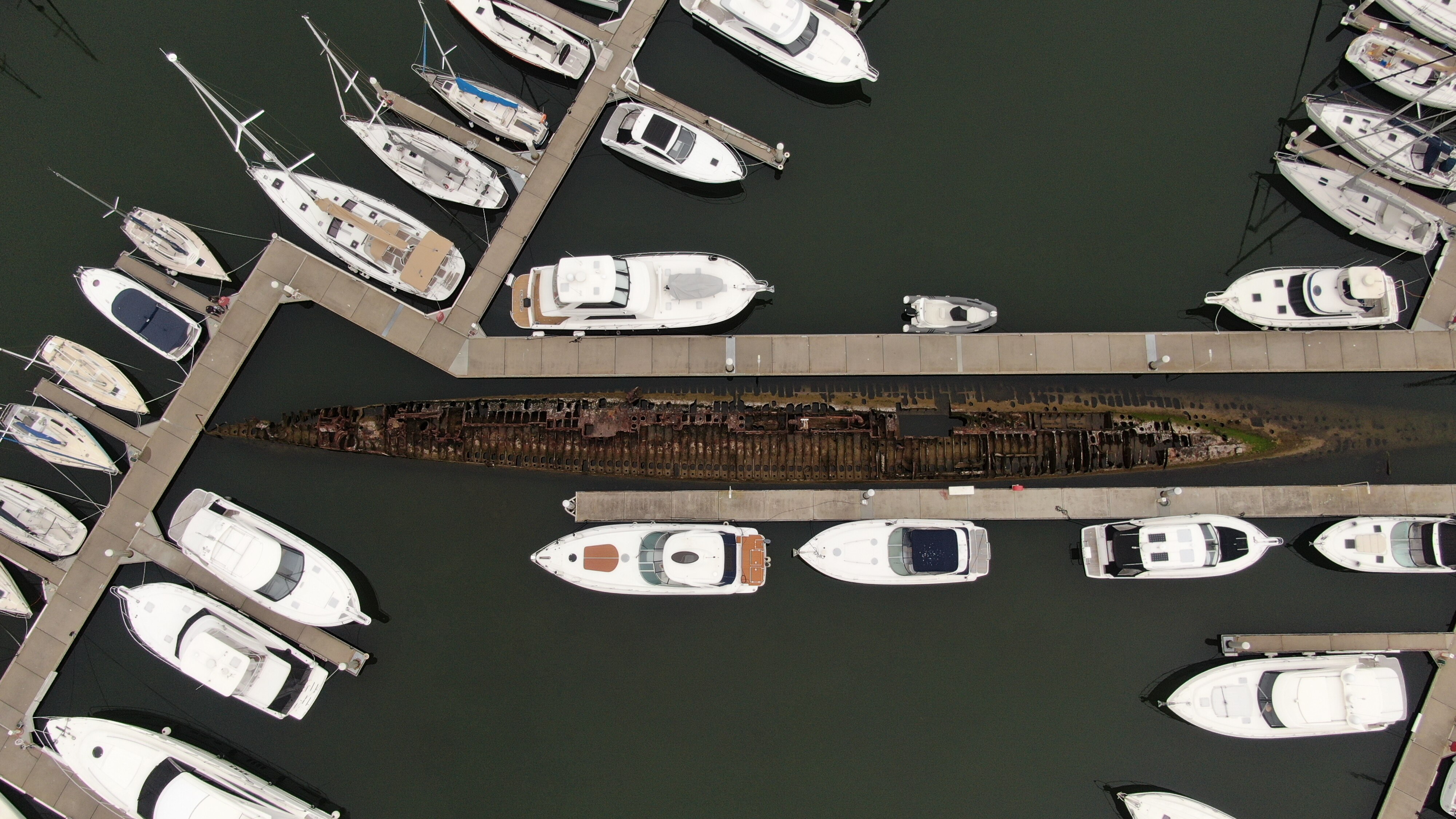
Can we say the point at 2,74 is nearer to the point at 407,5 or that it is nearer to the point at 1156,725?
the point at 407,5

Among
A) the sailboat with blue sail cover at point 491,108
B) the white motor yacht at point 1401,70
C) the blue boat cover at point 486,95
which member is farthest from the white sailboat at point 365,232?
the white motor yacht at point 1401,70

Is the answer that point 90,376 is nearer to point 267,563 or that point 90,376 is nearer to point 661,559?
point 267,563

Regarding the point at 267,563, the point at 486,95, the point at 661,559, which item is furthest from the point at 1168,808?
the point at 486,95

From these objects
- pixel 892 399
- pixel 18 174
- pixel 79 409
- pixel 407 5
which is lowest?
pixel 79 409

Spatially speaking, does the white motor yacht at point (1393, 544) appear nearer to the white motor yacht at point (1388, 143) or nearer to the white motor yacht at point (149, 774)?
the white motor yacht at point (1388, 143)

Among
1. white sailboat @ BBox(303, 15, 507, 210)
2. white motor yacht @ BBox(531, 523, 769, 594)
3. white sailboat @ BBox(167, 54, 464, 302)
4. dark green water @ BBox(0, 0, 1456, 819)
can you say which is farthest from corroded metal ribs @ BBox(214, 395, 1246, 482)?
white sailboat @ BBox(303, 15, 507, 210)

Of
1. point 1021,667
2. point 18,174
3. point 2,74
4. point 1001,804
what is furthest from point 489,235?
point 1001,804
